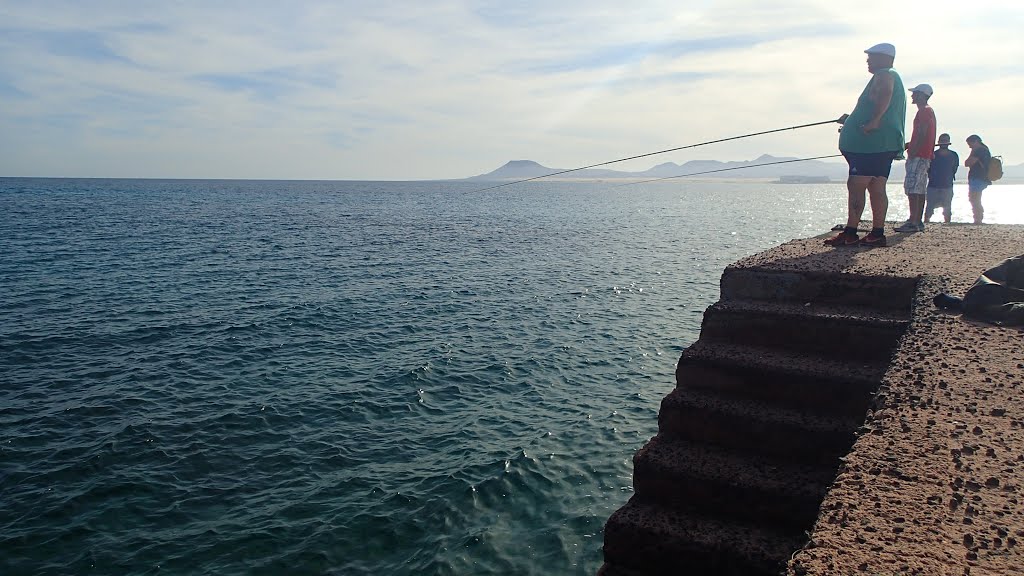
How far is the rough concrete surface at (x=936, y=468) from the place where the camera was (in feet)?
7.84

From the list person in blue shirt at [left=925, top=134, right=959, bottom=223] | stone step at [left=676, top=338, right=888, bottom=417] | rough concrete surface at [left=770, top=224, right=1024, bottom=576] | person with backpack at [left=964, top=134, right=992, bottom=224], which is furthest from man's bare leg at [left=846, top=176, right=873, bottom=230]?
person with backpack at [left=964, top=134, right=992, bottom=224]

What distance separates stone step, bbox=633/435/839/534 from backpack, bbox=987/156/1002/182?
12592 millimetres

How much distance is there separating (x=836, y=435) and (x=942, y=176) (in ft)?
36.5

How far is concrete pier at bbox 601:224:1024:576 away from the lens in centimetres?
257

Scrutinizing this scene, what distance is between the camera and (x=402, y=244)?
41.8 meters

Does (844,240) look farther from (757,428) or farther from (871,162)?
(757,428)

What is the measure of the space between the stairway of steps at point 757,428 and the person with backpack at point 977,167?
432 inches

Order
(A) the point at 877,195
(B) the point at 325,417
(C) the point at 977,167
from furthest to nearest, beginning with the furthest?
1. (C) the point at 977,167
2. (B) the point at 325,417
3. (A) the point at 877,195

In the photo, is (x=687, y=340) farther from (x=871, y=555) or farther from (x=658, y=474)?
(x=871, y=555)

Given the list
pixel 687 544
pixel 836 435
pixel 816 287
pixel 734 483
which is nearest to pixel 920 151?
pixel 816 287

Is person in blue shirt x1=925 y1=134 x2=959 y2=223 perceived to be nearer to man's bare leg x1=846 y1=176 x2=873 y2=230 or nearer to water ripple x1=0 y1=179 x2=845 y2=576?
water ripple x1=0 y1=179 x2=845 y2=576

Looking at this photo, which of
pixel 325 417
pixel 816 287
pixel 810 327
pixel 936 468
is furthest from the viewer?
pixel 325 417

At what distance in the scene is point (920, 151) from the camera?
10469 millimetres

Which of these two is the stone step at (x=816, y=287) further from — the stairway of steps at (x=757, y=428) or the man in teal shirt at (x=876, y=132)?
the man in teal shirt at (x=876, y=132)
